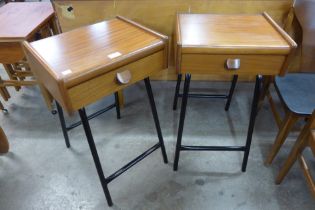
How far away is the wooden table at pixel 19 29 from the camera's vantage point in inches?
50.1

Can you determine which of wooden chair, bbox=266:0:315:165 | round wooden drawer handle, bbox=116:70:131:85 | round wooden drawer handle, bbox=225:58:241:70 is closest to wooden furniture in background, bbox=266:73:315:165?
wooden chair, bbox=266:0:315:165

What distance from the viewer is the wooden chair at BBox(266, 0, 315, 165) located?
1076mm

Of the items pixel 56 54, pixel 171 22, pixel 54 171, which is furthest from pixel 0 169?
pixel 171 22

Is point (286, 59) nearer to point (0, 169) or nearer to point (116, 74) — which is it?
point (116, 74)

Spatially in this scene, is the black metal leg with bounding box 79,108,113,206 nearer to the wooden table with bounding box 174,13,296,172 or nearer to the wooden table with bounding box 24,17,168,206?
the wooden table with bounding box 24,17,168,206

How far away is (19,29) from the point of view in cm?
132

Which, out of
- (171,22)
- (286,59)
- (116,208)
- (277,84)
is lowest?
(116,208)

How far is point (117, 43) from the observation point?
90cm

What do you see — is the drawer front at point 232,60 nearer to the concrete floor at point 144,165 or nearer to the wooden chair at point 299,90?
the wooden chair at point 299,90

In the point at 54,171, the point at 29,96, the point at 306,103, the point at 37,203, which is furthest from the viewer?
the point at 29,96

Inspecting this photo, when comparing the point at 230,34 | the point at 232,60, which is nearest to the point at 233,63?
the point at 232,60

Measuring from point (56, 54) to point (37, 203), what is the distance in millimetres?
814

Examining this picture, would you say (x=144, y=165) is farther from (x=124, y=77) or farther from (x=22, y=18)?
(x=22, y=18)

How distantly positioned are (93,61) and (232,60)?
1.66ft
